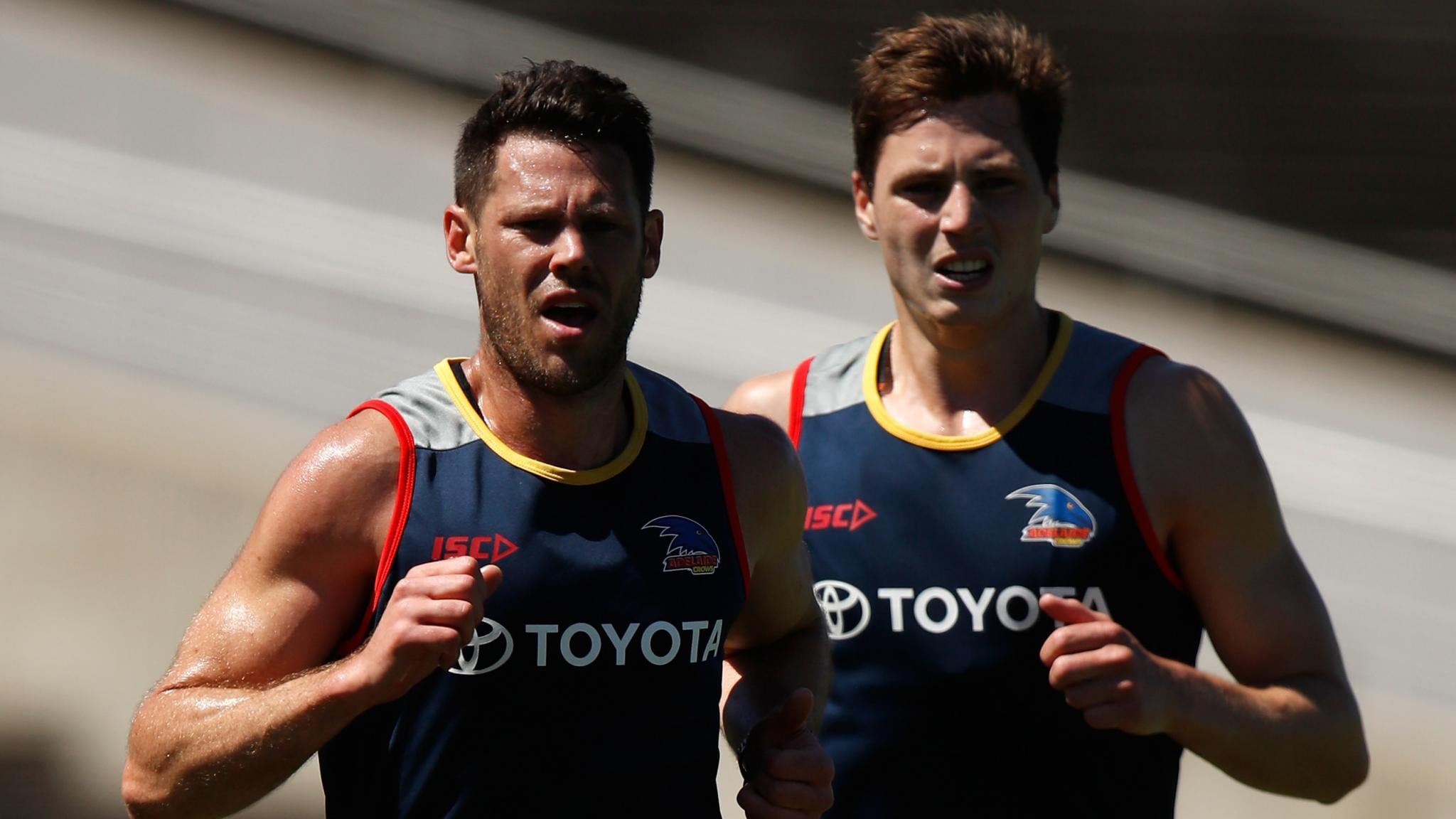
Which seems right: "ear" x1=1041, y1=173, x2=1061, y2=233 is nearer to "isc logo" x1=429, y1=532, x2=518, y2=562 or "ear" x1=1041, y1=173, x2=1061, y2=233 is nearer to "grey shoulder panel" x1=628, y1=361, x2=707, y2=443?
"grey shoulder panel" x1=628, y1=361, x2=707, y2=443

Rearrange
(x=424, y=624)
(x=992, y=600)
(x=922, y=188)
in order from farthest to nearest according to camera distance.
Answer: (x=922, y=188) < (x=992, y=600) < (x=424, y=624)

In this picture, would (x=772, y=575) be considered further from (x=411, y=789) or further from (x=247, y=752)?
(x=247, y=752)

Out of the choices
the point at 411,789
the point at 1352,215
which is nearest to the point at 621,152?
the point at 411,789

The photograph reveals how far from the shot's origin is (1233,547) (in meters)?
2.68

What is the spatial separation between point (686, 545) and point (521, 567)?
0.25m

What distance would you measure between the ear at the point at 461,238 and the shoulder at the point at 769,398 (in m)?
0.75

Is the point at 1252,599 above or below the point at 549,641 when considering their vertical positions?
above

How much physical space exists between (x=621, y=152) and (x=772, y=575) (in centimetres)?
70

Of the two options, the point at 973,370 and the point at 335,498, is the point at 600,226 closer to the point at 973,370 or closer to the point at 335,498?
the point at 335,498

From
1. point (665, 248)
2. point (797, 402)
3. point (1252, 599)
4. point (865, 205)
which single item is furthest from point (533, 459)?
point (665, 248)

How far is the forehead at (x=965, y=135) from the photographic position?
9.25 ft

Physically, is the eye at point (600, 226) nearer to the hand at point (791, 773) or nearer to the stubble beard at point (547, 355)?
the stubble beard at point (547, 355)

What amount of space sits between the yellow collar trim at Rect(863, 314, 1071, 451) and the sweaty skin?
30mm

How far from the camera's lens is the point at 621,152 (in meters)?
2.38
